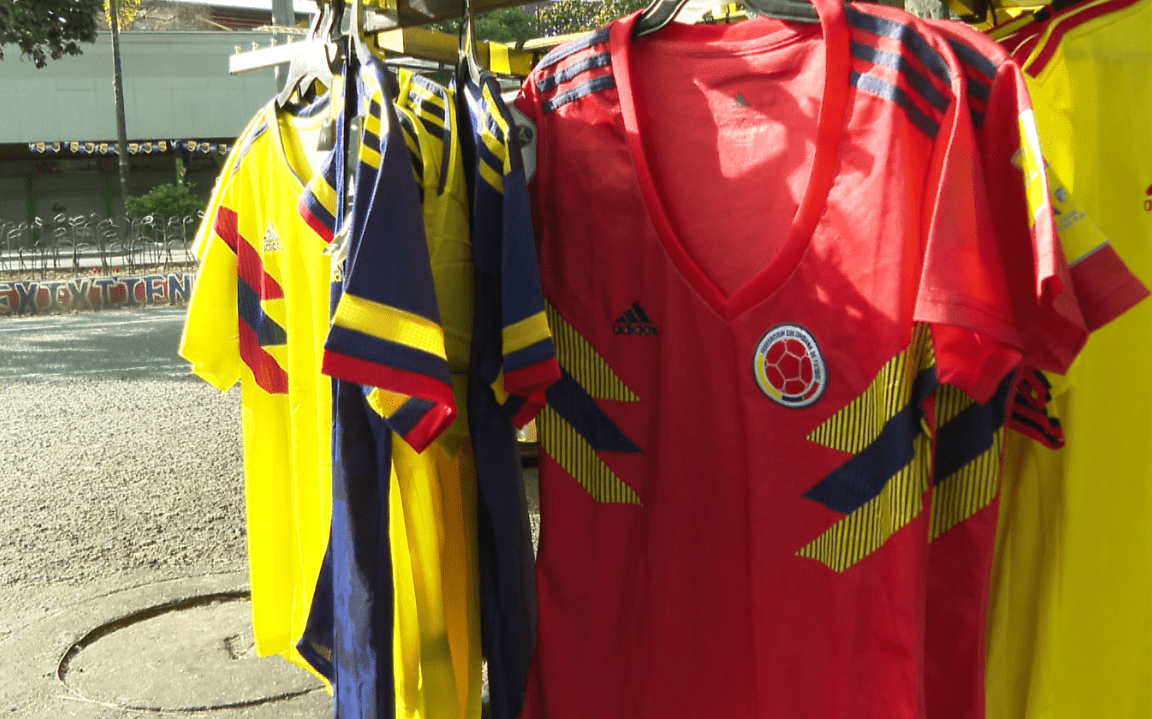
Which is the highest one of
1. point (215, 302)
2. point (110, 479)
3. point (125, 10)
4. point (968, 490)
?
point (125, 10)

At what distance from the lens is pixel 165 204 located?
2227cm

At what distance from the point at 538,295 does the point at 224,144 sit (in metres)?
30.1

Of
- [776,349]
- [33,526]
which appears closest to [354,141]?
[776,349]

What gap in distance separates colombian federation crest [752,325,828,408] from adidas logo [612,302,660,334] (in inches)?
7.6

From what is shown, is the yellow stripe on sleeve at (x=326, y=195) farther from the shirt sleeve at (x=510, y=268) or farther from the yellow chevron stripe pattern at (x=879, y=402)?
the yellow chevron stripe pattern at (x=879, y=402)

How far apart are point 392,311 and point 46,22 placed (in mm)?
12773

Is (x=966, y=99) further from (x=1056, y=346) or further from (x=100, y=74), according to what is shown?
(x=100, y=74)

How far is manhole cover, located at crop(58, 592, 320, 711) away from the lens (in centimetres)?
307

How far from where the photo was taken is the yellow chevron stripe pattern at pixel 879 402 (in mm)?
1414

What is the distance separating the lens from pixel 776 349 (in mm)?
1480

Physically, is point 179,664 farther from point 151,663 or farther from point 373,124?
point 373,124

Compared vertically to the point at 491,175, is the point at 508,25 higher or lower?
higher

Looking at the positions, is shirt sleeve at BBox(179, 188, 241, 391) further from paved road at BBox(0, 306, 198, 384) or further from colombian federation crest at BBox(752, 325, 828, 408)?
paved road at BBox(0, 306, 198, 384)

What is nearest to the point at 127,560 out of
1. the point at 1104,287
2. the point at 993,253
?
the point at 993,253
